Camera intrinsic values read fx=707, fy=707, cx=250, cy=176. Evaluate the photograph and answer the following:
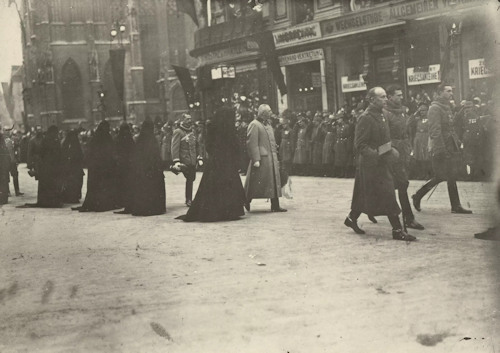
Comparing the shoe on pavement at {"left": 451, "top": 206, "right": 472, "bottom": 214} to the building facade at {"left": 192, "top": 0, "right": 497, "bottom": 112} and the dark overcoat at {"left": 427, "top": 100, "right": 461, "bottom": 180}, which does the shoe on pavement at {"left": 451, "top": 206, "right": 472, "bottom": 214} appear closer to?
the dark overcoat at {"left": 427, "top": 100, "right": 461, "bottom": 180}

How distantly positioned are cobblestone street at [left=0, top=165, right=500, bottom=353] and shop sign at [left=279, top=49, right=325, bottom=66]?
13.8 metres

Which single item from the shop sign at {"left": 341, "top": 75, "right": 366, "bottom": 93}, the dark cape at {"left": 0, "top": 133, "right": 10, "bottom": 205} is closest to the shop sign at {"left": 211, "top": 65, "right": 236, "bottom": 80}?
the shop sign at {"left": 341, "top": 75, "right": 366, "bottom": 93}

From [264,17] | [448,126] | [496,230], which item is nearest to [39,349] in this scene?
[496,230]

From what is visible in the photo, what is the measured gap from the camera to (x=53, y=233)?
10547mm

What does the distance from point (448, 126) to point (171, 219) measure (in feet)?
14.7

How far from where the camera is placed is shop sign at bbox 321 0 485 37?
59.3 ft

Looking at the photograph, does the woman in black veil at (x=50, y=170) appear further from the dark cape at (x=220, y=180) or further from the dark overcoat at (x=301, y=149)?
the dark overcoat at (x=301, y=149)

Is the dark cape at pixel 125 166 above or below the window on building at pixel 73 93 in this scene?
below

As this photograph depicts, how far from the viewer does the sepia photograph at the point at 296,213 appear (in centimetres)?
497

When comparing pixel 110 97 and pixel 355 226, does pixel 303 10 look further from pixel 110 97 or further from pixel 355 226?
pixel 355 226

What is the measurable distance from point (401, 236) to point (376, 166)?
83 centimetres

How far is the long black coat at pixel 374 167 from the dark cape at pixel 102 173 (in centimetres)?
Result: 660

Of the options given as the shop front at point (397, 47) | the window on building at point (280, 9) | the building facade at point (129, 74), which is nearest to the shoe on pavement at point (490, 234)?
the shop front at point (397, 47)

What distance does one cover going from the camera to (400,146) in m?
9.05
